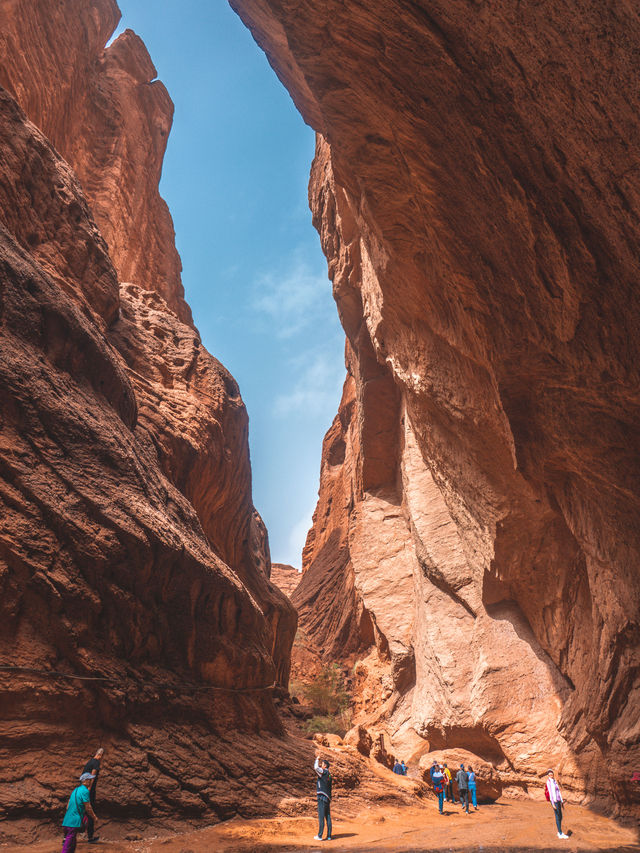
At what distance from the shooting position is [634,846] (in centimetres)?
752

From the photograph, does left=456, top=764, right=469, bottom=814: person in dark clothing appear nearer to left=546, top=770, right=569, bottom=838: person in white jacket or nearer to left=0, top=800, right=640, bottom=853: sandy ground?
left=0, top=800, right=640, bottom=853: sandy ground

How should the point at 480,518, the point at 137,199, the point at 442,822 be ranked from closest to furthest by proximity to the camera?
the point at 442,822 < the point at 480,518 < the point at 137,199

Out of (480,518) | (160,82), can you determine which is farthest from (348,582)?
(160,82)

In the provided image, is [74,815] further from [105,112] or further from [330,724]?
[105,112]

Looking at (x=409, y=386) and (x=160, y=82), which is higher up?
(x=160, y=82)

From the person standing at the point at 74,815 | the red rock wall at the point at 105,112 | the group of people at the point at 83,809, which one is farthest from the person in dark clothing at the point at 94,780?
the red rock wall at the point at 105,112

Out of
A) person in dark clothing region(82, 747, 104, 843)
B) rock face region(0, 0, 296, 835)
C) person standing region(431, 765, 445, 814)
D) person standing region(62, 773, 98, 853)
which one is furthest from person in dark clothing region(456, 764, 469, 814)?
person standing region(62, 773, 98, 853)

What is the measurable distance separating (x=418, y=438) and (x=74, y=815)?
12611 millimetres

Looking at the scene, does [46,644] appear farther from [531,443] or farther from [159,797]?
[531,443]

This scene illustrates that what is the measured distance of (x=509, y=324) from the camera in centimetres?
891

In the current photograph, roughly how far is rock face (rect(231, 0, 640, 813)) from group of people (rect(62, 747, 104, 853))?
26.0ft

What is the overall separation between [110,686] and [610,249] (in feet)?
27.2

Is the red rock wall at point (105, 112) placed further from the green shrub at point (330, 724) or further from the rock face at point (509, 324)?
the green shrub at point (330, 724)

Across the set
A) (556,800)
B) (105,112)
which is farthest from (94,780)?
(105,112)
